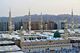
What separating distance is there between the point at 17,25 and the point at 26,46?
240 inches

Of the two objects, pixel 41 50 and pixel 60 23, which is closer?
pixel 41 50

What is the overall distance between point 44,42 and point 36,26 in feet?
18.2

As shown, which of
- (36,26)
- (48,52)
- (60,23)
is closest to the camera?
(48,52)

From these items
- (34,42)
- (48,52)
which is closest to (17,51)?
(48,52)

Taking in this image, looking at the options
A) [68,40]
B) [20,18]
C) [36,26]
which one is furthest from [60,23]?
[68,40]

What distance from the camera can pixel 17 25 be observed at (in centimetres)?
1202

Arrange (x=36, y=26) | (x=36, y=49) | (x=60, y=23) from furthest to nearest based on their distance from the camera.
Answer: (x=60, y=23)
(x=36, y=26)
(x=36, y=49)

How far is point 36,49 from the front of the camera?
5961mm

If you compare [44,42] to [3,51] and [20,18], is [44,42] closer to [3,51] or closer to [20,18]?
[3,51]

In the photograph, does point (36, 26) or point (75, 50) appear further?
point (36, 26)

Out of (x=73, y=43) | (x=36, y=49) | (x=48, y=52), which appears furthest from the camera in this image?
(x=73, y=43)

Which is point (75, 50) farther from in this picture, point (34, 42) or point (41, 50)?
point (34, 42)

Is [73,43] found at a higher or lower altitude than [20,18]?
lower

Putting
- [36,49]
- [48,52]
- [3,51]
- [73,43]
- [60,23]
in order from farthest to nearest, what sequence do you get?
[60,23] < [73,43] < [36,49] < [48,52] < [3,51]
